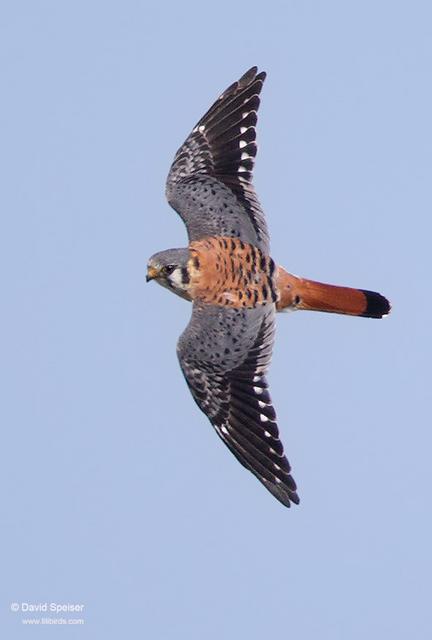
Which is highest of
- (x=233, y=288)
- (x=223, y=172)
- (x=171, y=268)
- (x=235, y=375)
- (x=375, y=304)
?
(x=223, y=172)

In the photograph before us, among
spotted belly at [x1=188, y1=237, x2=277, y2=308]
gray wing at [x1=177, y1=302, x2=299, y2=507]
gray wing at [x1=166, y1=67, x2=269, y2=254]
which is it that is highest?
gray wing at [x1=166, y1=67, x2=269, y2=254]

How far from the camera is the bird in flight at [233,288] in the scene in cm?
1048

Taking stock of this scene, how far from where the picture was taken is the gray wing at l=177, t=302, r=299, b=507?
10414 mm

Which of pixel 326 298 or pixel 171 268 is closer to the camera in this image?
pixel 171 268

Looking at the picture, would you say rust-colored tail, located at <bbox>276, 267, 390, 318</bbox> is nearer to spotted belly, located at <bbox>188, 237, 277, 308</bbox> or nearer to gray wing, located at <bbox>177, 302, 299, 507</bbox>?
spotted belly, located at <bbox>188, 237, 277, 308</bbox>

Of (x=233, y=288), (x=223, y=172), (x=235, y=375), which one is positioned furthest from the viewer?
(x=223, y=172)

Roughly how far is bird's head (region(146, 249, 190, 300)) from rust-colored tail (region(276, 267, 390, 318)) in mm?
625

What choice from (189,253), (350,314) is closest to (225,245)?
(189,253)

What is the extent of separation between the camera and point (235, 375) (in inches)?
418

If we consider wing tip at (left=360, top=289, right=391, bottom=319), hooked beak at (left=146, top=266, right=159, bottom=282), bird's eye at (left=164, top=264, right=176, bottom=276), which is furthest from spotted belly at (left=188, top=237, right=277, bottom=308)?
wing tip at (left=360, top=289, right=391, bottom=319)

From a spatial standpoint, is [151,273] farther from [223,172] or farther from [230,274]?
[223,172]

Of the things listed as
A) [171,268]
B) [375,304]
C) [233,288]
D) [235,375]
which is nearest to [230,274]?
[233,288]

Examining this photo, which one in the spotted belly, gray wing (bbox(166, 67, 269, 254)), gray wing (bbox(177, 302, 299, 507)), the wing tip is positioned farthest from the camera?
the wing tip

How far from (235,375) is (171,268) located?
0.80 m
